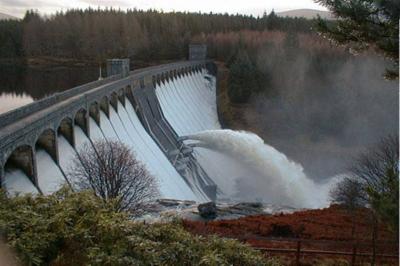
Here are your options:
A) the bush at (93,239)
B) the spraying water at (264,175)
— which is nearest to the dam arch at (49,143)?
the bush at (93,239)

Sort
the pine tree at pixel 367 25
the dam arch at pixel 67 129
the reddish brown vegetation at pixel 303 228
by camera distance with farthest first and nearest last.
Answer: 1. the dam arch at pixel 67 129
2. the reddish brown vegetation at pixel 303 228
3. the pine tree at pixel 367 25

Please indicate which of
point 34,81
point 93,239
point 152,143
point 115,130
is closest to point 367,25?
point 93,239

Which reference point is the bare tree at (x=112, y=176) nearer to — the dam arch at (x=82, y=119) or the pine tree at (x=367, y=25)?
the dam arch at (x=82, y=119)

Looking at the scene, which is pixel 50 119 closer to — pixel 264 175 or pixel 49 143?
pixel 49 143

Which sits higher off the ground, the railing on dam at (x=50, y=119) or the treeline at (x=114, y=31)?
the treeline at (x=114, y=31)

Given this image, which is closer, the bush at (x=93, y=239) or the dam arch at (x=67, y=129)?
the bush at (x=93, y=239)

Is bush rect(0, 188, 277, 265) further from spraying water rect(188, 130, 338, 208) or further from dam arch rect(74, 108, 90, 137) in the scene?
spraying water rect(188, 130, 338, 208)

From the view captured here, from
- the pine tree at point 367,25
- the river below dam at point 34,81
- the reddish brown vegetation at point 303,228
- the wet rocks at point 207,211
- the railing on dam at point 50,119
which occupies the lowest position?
the wet rocks at point 207,211

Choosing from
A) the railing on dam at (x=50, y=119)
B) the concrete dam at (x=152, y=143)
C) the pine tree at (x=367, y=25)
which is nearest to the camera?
the pine tree at (x=367, y=25)

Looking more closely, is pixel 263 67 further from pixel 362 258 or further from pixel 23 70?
pixel 362 258
